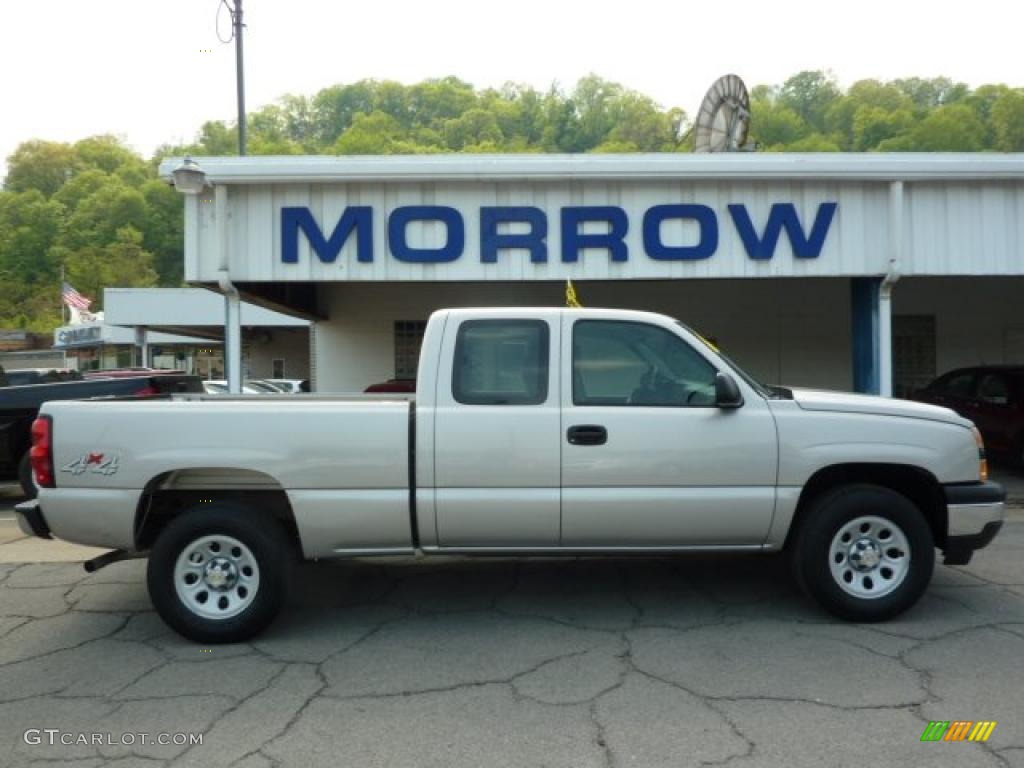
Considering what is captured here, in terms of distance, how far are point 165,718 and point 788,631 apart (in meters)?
3.31

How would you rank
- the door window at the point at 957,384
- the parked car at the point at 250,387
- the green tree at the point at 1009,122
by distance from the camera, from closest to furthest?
the door window at the point at 957,384
the parked car at the point at 250,387
the green tree at the point at 1009,122

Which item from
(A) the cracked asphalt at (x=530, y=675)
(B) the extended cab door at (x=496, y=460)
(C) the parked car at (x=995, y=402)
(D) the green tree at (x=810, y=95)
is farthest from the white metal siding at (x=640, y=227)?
(D) the green tree at (x=810, y=95)

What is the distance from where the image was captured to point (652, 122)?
248 ft

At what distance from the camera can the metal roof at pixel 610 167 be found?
9195mm

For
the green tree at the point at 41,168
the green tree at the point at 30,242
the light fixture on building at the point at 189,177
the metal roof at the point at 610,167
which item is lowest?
the light fixture on building at the point at 189,177

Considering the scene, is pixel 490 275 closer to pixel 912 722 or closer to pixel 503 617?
pixel 503 617

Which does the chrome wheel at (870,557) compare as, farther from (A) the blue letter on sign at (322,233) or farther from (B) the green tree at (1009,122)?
(B) the green tree at (1009,122)

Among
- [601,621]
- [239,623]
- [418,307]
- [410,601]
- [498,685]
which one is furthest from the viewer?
[418,307]

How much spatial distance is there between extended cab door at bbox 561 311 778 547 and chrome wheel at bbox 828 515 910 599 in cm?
50

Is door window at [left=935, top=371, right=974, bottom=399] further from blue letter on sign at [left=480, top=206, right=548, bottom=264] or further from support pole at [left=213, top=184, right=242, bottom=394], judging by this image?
support pole at [left=213, top=184, right=242, bottom=394]

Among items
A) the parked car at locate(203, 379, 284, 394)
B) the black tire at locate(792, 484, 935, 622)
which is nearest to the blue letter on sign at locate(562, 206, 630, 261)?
the black tire at locate(792, 484, 935, 622)

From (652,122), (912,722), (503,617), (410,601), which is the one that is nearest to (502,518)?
(503,617)

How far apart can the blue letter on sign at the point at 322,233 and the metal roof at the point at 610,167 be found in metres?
0.38

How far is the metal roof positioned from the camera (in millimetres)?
9195
